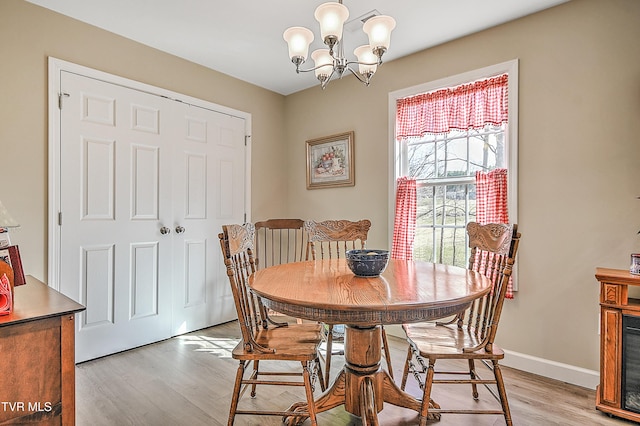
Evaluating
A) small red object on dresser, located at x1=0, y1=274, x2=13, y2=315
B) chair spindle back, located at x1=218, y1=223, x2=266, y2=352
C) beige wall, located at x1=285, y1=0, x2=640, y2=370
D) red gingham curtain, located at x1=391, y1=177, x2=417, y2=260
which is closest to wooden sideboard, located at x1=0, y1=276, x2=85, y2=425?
small red object on dresser, located at x1=0, y1=274, x2=13, y2=315

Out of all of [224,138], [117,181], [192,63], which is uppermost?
[192,63]

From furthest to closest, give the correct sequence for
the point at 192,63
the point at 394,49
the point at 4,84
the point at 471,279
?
the point at 192,63 < the point at 394,49 < the point at 4,84 < the point at 471,279

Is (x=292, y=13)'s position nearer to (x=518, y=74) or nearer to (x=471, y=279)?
(x=518, y=74)

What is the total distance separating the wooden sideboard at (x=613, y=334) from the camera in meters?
1.83

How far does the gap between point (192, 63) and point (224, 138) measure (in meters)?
0.72

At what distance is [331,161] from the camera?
3.63 metres

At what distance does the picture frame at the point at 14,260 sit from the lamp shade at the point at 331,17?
1.59 meters

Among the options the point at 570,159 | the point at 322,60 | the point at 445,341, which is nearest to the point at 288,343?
the point at 445,341

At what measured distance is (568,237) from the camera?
227 centimetres

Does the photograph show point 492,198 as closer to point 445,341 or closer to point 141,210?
point 445,341

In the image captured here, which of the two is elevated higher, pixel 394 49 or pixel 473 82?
pixel 394 49

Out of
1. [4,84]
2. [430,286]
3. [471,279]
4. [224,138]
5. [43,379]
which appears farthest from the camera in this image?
[224,138]

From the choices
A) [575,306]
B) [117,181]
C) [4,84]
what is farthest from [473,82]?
[4,84]

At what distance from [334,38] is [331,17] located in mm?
91
